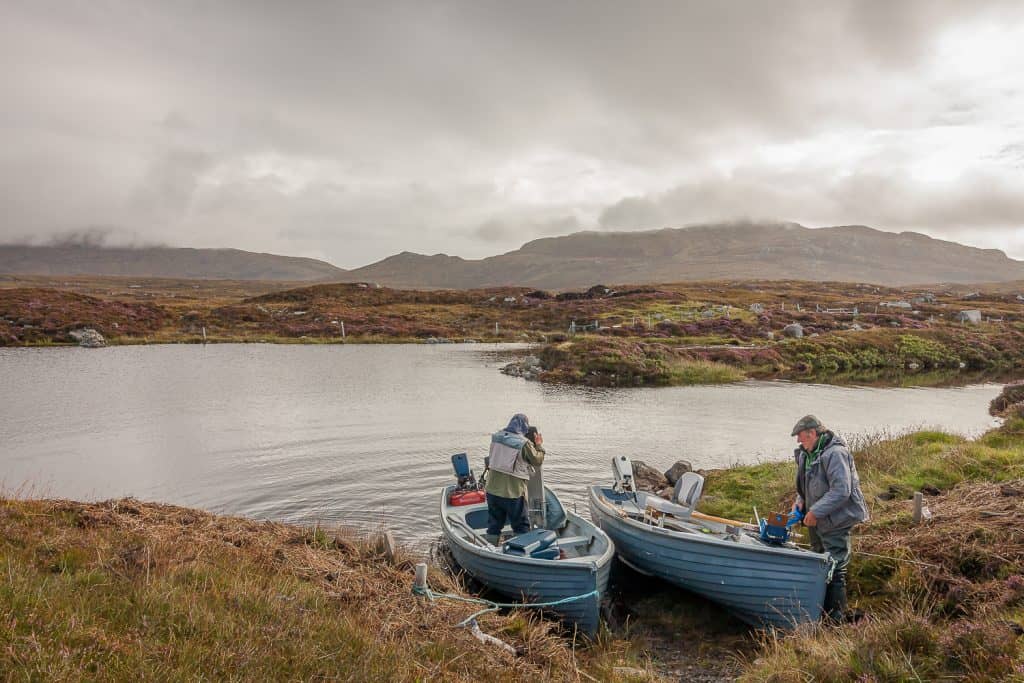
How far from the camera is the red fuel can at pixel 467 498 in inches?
570

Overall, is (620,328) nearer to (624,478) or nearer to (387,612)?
(624,478)

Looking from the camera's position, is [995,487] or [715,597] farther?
[995,487]

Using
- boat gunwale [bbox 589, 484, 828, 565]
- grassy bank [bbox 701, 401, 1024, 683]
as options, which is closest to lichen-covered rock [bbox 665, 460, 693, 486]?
grassy bank [bbox 701, 401, 1024, 683]

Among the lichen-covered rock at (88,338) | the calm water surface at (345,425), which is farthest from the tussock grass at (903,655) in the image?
the lichen-covered rock at (88,338)

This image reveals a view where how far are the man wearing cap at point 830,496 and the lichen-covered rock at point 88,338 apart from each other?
60.7 meters

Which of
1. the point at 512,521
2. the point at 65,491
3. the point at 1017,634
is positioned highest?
the point at 1017,634

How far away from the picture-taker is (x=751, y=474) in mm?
17734

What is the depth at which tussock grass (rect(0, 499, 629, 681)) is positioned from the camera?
536 centimetres

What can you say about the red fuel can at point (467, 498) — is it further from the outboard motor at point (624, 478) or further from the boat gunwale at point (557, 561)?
the outboard motor at point (624, 478)

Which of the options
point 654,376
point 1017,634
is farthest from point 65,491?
point 654,376

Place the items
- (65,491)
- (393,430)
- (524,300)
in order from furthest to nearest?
1. (524,300)
2. (393,430)
3. (65,491)

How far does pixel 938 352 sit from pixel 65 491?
58825 mm

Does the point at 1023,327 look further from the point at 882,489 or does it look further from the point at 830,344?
the point at 882,489

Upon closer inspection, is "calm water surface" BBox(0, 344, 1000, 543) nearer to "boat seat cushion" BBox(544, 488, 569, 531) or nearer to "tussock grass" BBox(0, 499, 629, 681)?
"boat seat cushion" BBox(544, 488, 569, 531)
